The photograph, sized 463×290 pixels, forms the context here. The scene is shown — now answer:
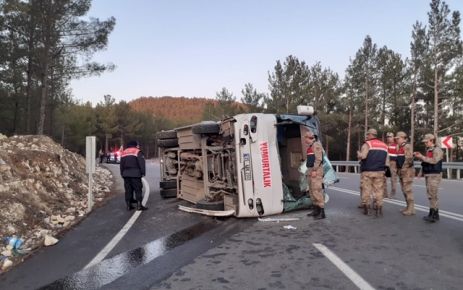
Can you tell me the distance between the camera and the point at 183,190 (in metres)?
11.5

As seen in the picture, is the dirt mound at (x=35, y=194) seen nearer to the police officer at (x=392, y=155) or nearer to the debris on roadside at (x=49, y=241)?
the debris on roadside at (x=49, y=241)

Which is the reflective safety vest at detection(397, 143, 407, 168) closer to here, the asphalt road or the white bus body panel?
the asphalt road

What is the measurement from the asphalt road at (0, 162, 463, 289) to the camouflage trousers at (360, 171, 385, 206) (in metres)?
0.40

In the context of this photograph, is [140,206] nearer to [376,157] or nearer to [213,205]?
[213,205]

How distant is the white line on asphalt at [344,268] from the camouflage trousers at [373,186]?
2825mm

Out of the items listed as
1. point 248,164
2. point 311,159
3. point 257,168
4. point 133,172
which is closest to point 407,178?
point 311,159

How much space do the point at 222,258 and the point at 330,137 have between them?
45.9 m

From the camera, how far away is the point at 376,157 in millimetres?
8664

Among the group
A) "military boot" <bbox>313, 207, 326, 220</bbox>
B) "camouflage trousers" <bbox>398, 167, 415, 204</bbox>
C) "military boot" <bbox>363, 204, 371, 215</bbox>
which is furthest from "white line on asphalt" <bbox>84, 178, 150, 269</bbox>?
"camouflage trousers" <bbox>398, 167, 415, 204</bbox>

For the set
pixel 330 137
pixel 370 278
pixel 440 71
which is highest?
pixel 440 71

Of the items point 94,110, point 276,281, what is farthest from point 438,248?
point 94,110

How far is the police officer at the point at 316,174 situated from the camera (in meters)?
8.31

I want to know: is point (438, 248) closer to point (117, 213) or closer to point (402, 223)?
point (402, 223)

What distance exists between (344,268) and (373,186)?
4004 mm
